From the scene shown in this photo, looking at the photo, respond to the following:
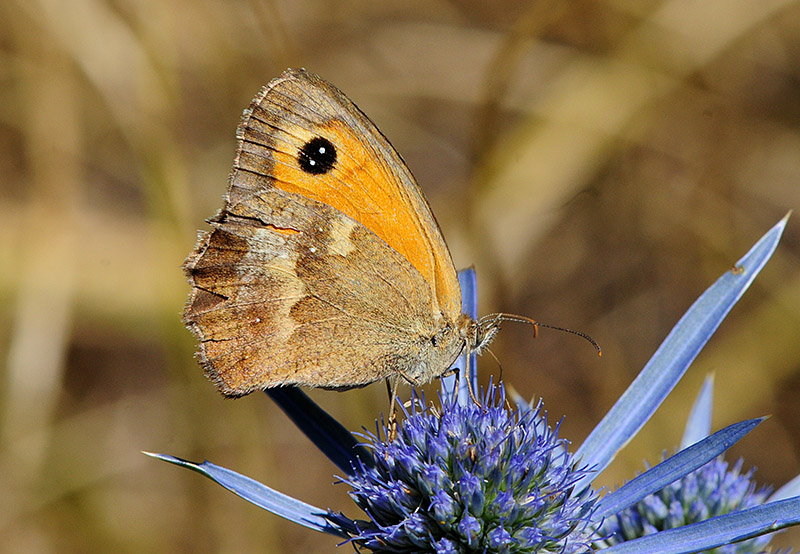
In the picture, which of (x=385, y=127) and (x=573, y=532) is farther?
(x=385, y=127)

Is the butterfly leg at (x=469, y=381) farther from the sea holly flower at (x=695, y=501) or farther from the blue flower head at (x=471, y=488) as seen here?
the sea holly flower at (x=695, y=501)

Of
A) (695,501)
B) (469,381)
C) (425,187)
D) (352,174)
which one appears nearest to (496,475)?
(469,381)

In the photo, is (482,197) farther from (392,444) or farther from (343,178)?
(392,444)

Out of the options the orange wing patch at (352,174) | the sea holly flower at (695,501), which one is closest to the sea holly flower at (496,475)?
the sea holly flower at (695,501)

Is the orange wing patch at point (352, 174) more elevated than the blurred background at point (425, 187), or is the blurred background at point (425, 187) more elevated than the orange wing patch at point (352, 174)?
the blurred background at point (425, 187)

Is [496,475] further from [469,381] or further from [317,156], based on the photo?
[317,156]

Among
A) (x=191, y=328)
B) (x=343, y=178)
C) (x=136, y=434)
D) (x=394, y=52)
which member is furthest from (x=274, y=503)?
(x=394, y=52)
